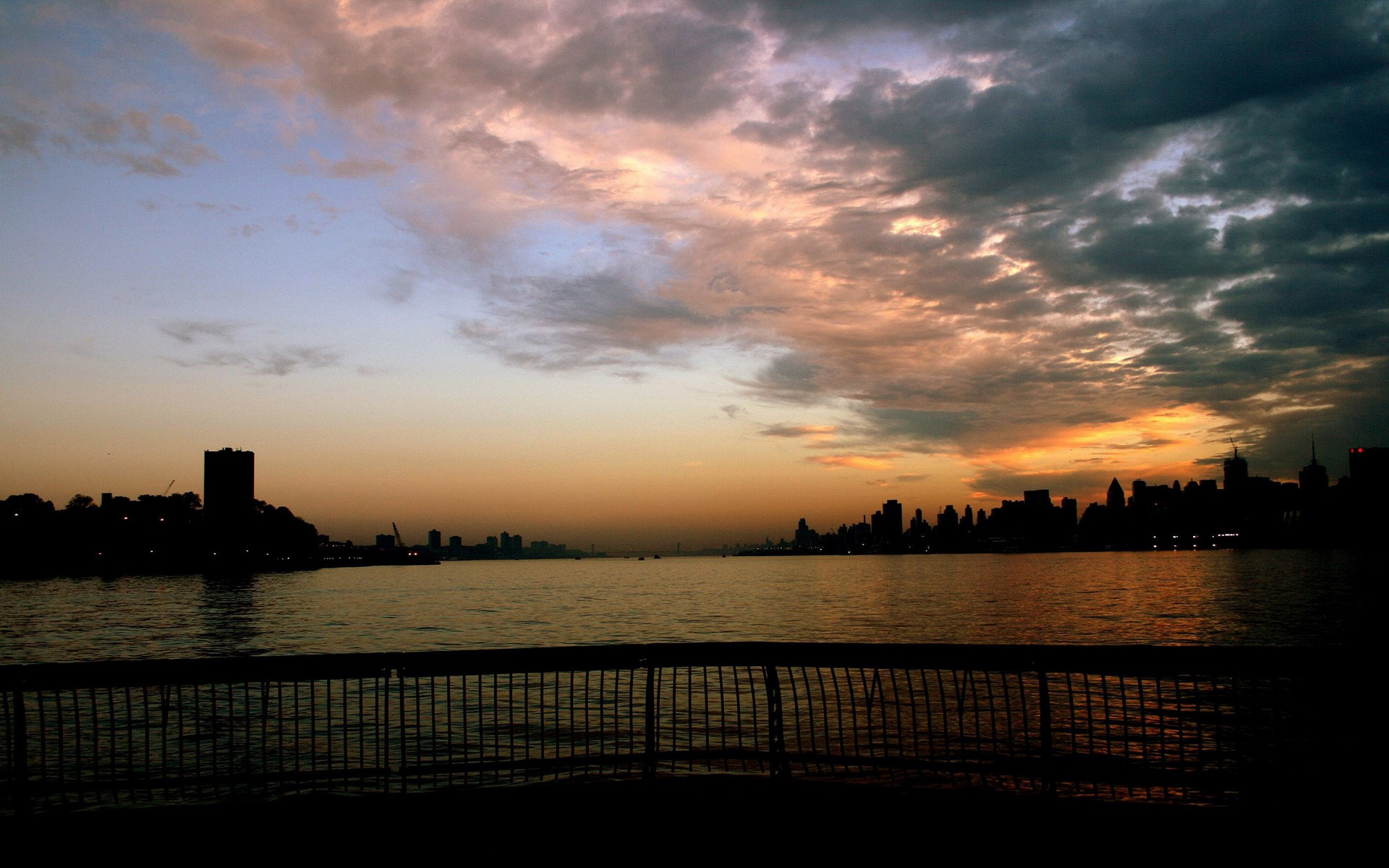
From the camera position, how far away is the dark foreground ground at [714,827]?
24.5 feet

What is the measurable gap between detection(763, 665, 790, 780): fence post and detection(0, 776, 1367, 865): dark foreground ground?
50 cm

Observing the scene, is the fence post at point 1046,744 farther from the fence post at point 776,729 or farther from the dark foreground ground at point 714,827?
the fence post at point 776,729

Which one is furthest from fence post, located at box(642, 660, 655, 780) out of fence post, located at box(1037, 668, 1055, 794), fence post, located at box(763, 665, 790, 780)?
fence post, located at box(1037, 668, 1055, 794)

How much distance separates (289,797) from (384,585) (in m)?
184

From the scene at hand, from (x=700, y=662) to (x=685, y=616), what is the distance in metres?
74.4

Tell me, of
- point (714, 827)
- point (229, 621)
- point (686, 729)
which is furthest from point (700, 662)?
point (229, 621)

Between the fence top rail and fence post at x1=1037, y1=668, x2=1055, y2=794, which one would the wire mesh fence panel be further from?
the fence top rail

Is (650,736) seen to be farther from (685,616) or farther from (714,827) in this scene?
(685,616)

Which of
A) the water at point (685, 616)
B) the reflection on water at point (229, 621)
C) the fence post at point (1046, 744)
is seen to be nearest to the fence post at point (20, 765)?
the fence post at point (1046, 744)

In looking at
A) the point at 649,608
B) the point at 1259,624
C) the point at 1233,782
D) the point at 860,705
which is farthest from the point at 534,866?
the point at 649,608

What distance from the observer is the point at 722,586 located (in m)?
157

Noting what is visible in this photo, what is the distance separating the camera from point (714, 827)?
8008 mm

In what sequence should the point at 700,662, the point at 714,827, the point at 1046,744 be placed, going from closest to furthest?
the point at 714,827 < the point at 1046,744 < the point at 700,662

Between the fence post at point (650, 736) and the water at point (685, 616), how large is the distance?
106ft
